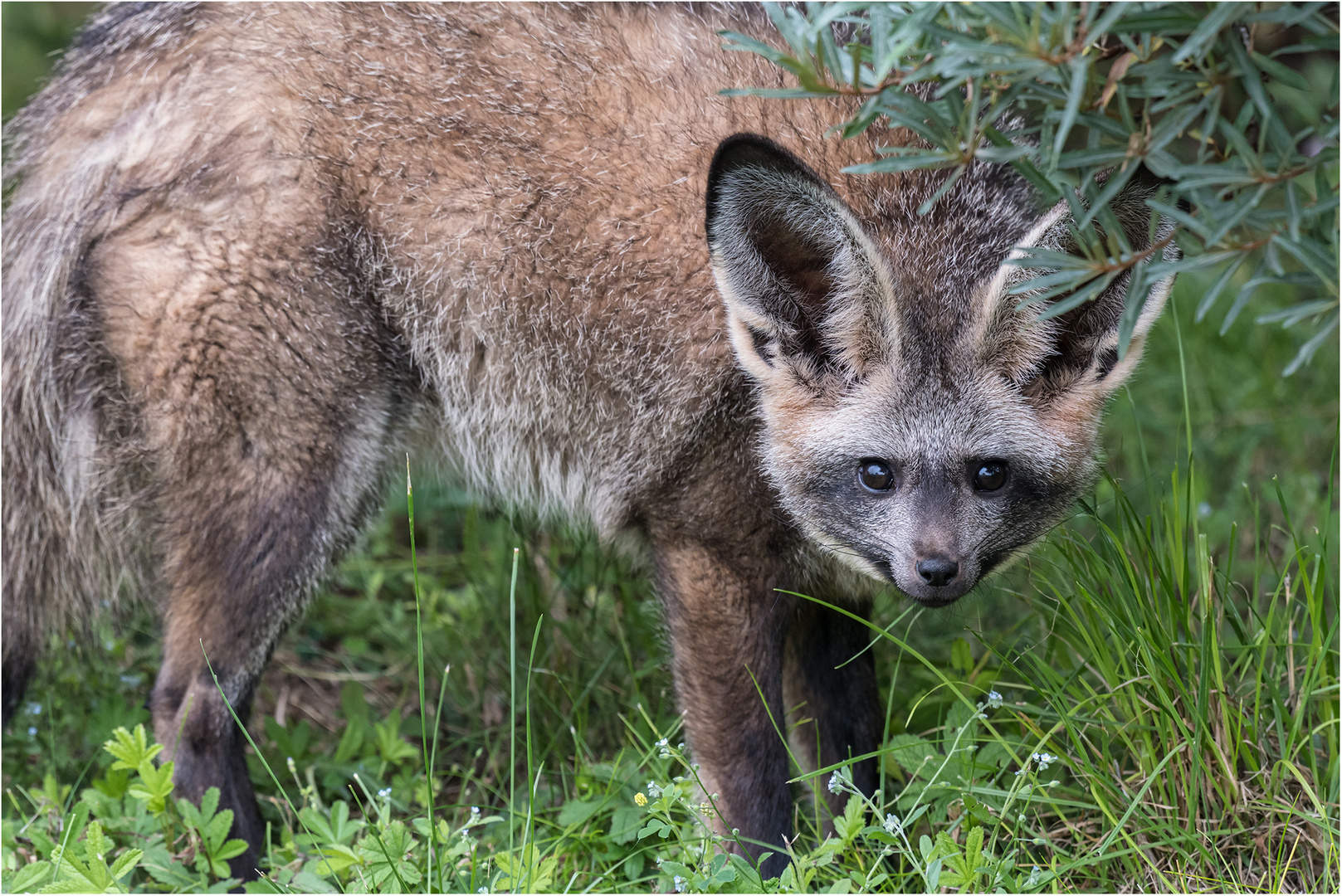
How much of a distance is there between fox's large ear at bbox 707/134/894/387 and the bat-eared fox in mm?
18

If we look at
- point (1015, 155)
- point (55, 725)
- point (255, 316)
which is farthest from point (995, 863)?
point (55, 725)

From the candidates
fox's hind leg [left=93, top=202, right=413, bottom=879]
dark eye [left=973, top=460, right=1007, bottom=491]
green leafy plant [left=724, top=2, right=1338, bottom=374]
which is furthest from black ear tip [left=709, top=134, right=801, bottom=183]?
fox's hind leg [left=93, top=202, right=413, bottom=879]

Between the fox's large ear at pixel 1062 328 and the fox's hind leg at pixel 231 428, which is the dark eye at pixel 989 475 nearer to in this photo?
the fox's large ear at pixel 1062 328

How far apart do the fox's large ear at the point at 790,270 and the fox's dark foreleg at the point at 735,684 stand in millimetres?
650

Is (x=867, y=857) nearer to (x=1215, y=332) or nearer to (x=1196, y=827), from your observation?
(x=1196, y=827)

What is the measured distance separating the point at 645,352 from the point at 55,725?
8.30ft

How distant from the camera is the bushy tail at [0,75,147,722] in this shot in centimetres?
355

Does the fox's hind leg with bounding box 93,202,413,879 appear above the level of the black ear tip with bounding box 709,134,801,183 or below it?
below

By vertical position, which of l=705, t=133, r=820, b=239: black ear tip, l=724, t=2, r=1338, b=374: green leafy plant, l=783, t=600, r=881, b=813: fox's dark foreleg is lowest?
l=783, t=600, r=881, b=813: fox's dark foreleg

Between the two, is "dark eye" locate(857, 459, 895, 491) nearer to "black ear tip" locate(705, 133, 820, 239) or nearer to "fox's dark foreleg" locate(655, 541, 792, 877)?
"fox's dark foreleg" locate(655, 541, 792, 877)

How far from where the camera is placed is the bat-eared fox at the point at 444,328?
3.29 meters

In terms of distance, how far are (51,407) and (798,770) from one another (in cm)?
269

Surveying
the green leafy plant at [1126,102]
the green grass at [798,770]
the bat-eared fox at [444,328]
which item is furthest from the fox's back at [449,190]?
the green leafy plant at [1126,102]

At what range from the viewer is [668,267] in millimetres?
3459
